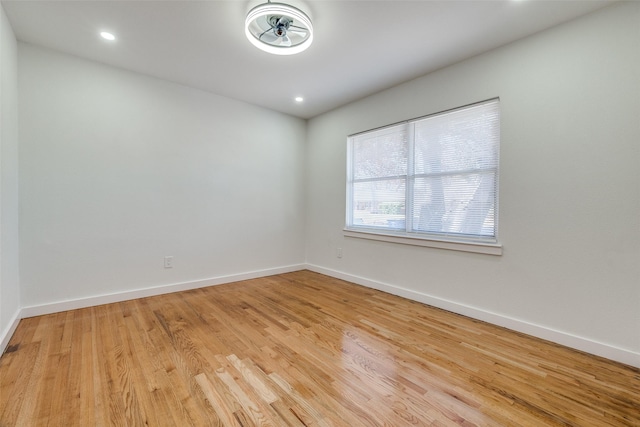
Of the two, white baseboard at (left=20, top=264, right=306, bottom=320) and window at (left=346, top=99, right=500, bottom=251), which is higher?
window at (left=346, top=99, right=500, bottom=251)

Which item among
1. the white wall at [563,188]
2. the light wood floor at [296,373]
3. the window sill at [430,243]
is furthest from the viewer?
the window sill at [430,243]

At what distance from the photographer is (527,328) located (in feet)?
7.46

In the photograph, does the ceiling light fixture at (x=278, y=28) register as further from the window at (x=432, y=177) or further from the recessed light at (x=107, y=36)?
the window at (x=432, y=177)

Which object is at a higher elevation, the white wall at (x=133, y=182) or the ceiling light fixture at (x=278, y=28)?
the ceiling light fixture at (x=278, y=28)

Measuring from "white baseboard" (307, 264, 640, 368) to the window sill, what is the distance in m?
0.55

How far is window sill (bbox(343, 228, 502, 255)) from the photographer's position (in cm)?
249

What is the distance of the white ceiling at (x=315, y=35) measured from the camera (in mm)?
1979

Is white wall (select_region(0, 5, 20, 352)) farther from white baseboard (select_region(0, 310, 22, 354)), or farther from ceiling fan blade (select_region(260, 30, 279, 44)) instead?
ceiling fan blade (select_region(260, 30, 279, 44))

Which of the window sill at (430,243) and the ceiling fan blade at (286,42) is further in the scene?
the window sill at (430,243)

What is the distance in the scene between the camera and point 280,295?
3.21 m

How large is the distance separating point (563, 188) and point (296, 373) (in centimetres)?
242

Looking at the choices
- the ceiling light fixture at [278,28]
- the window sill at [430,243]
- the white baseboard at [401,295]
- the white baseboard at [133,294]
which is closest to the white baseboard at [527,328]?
the white baseboard at [401,295]

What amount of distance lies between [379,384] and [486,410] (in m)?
0.55

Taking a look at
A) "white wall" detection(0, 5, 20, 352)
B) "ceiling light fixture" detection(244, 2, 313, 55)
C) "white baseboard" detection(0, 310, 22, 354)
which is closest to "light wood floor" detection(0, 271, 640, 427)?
"white baseboard" detection(0, 310, 22, 354)
